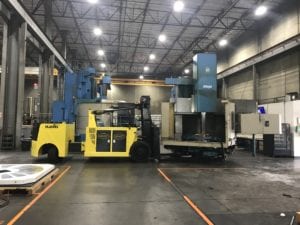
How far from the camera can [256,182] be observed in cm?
723

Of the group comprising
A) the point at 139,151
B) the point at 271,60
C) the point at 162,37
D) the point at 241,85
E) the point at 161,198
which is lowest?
the point at 161,198

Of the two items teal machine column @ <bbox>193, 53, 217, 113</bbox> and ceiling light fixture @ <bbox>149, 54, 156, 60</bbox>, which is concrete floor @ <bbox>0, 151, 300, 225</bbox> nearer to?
teal machine column @ <bbox>193, 53, 217, 113</bbox>

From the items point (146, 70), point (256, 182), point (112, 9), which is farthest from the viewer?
point (146, 70)

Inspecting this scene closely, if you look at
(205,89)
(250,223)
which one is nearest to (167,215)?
A: (250,223)

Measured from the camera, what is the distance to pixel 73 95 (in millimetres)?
13836

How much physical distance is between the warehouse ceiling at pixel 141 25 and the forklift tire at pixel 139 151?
27.3 feet

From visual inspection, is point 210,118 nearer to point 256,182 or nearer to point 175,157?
point 175,157

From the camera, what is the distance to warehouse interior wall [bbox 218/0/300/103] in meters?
14.5

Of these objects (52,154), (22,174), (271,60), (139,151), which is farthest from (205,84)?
(271,60)

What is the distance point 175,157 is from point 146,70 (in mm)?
19752

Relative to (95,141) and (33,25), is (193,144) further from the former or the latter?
(33,25)

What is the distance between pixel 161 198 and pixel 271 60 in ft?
46.3

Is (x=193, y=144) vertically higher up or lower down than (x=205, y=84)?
lower down

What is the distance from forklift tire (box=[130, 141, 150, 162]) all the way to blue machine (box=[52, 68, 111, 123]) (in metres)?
4.44
